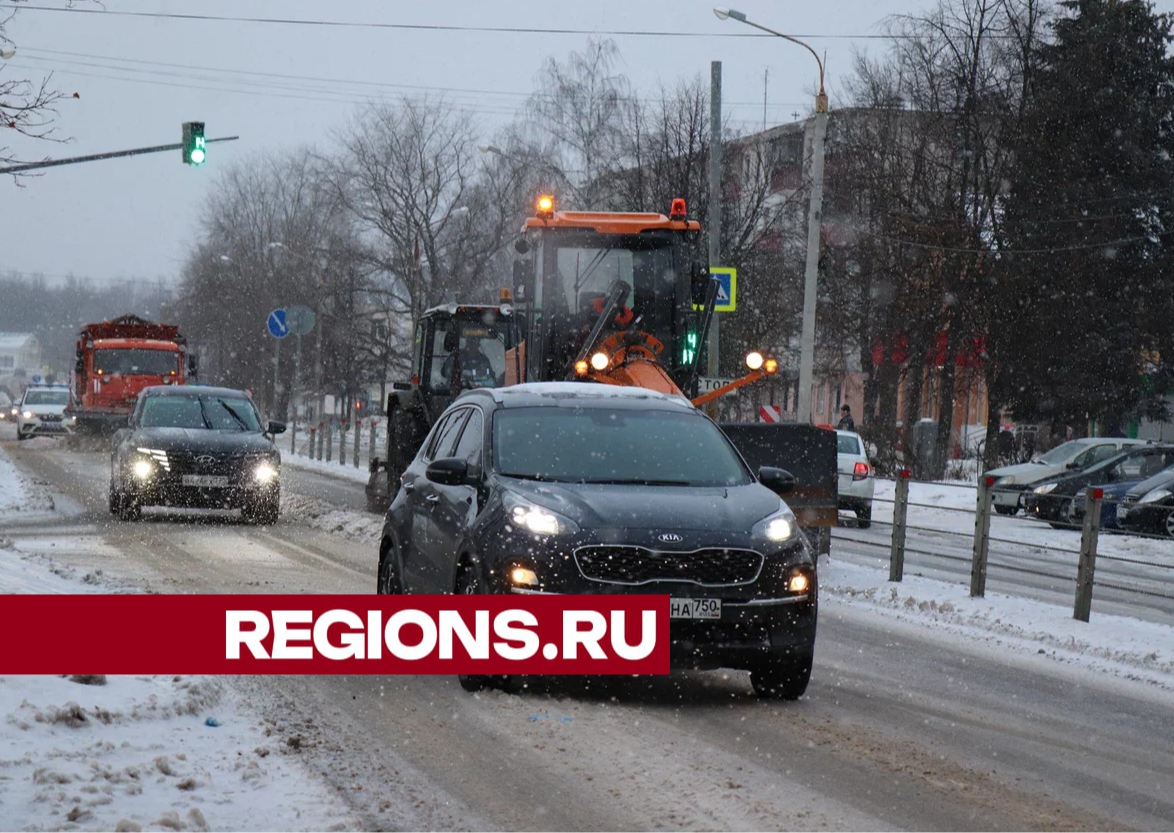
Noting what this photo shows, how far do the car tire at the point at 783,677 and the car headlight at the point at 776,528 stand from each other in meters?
0.62

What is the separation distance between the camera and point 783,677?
8.48 meters

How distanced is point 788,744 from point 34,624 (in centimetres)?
459

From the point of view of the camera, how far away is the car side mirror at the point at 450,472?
894 centimetres

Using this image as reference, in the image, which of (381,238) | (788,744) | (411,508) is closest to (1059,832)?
(788,744)

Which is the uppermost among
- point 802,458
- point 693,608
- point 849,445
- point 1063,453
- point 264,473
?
point 802,458

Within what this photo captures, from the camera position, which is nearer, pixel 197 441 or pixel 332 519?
pixel 197 441

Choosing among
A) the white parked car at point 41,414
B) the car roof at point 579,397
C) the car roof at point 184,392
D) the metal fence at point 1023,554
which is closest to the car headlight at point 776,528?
the car roof at point 579,397

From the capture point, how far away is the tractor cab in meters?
16.2

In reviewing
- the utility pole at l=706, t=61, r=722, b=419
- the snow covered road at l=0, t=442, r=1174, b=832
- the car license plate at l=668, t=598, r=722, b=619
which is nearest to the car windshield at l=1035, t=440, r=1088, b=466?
the utility pole at l=706, t=61, r=722, b=419

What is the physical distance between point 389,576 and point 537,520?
2465mm

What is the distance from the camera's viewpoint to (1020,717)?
27.4ft

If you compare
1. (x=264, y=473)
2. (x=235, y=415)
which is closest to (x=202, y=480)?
(x=264, y=473)

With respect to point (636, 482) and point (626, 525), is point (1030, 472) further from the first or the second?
point (626, 525)

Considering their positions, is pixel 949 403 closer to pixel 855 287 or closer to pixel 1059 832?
pixel 855 287
